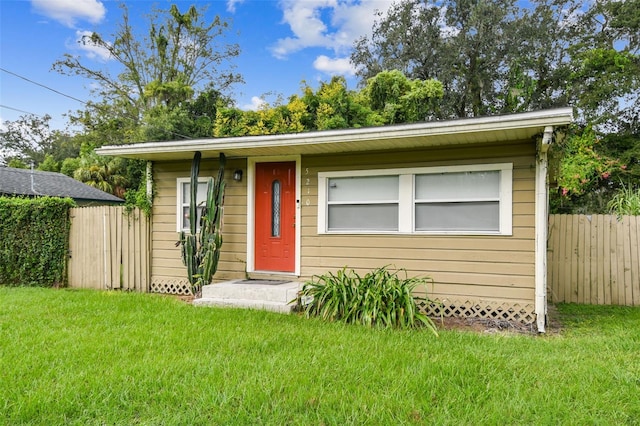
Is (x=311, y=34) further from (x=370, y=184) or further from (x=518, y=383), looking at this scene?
(x=518, y=383)

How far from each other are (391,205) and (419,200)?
412mm

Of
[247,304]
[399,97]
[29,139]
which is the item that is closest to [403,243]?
[247,304]

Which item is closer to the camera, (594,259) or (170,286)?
(594,259)

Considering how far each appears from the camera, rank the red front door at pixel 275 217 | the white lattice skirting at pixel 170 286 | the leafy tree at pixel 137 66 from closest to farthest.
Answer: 1. the red front door at pixel 275 217
2. the white lattice skirting at pixel 170 286
3. the leafy tree at pixel 137 66

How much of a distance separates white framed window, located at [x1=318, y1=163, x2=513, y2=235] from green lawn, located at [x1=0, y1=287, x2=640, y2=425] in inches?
61.4

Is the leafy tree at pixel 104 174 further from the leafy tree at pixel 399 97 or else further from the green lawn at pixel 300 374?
the green lawn at pixel 300 374

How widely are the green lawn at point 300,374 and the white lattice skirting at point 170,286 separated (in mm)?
2122

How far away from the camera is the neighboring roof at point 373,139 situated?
445 centimetres

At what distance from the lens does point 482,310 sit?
5125 millimetres

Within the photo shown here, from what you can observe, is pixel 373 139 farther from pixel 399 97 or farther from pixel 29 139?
pixel 29 139

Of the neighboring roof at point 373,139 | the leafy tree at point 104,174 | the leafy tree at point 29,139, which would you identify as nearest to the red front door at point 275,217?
the neighboring roof at point 373,139

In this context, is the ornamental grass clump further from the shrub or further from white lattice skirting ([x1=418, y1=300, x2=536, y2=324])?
the shrub

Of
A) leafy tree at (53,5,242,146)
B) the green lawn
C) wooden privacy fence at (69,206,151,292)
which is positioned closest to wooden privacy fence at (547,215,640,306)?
the green lawn

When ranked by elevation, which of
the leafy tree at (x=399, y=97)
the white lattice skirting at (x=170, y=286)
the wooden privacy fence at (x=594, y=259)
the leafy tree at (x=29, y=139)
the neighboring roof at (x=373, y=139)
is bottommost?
the white lattice skirting at (x=170, y=286)
